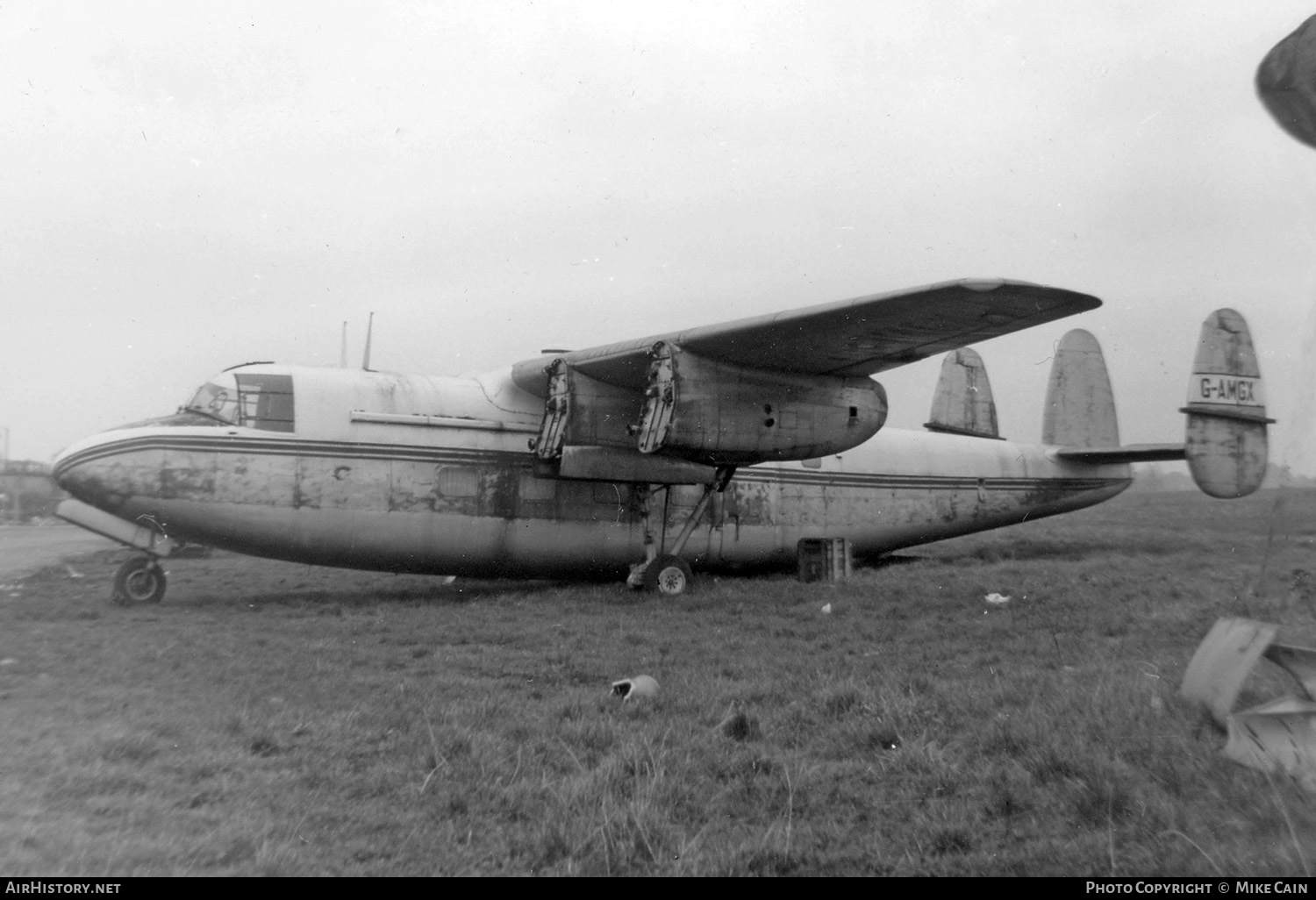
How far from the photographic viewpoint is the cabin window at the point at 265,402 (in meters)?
10.2

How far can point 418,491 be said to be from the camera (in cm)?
1082

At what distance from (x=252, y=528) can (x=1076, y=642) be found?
839cm

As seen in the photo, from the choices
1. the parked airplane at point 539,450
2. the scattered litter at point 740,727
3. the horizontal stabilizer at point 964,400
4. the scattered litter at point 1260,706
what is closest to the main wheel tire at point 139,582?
the parked airplane at point 539,450

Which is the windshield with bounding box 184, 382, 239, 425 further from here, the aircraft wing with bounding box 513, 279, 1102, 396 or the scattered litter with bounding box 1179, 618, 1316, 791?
the scattered litter with bounding box 1179, 618, 1316, 791

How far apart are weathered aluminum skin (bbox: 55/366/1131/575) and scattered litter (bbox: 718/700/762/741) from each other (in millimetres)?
7167

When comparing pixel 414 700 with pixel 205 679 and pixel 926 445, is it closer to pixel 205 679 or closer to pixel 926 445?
pixel 205 679

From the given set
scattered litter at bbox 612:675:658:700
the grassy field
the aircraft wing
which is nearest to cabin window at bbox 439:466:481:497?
the aircraft wing

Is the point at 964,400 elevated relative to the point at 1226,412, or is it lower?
elevated

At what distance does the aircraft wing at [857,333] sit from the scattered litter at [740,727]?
491 cm

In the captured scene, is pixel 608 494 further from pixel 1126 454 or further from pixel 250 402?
pixel 1126 454

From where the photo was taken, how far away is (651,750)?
394 centimetres

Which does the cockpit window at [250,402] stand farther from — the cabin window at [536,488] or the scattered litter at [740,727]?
the scattered litter at [740,727]

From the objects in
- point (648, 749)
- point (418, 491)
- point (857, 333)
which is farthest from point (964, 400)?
point (648, 749)

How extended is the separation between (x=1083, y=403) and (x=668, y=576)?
9994 mm
